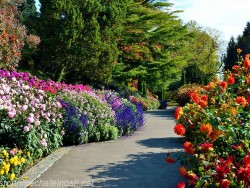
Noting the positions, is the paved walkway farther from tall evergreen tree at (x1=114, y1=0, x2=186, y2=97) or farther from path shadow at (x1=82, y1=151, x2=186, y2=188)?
tall evergreen tree at (x1=114, y1=0, x2=186, y2=97)

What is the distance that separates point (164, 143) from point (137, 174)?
3326mm

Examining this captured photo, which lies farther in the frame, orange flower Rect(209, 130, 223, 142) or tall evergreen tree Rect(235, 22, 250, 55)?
tall evergreen tree Rect(235, 22, 250, 55)

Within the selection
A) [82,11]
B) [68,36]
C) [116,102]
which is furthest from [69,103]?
[82,11]

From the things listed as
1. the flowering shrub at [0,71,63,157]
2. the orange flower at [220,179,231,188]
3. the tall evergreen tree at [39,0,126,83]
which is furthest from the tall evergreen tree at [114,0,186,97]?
the orange flower at [220,179,231,188]

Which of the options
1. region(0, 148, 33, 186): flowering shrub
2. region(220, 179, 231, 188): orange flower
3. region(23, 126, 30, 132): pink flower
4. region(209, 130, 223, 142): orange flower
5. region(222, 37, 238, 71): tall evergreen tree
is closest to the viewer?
region(220, 179, 231, 188): orange flower

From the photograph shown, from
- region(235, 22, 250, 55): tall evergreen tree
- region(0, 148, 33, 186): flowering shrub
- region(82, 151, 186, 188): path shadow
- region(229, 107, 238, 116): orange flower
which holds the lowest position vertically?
region(82, 151, 186, 188): path shadow

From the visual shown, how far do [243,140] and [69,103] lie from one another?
5700 millimetres

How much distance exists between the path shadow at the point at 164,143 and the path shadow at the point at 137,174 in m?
1.49

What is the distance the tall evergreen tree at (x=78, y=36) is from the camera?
60.0ft

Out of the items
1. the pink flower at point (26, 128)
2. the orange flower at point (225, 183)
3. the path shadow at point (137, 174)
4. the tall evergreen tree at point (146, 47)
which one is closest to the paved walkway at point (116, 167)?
the path shadow at point (137, 174)

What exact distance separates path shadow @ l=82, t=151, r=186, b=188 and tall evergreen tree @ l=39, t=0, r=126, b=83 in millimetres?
12030

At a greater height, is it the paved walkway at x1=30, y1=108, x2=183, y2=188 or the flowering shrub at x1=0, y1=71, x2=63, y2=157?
the flowering shrub at x1=0, y1=71, x2=63, y2=157

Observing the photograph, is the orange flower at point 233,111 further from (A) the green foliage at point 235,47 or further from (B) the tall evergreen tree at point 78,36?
(A) the green foliage at point 235,47

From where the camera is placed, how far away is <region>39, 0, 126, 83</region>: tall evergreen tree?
18.3m
